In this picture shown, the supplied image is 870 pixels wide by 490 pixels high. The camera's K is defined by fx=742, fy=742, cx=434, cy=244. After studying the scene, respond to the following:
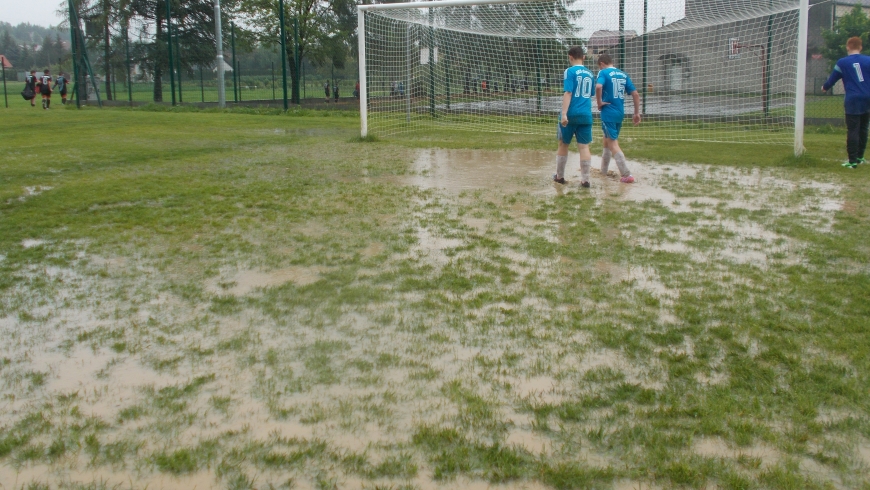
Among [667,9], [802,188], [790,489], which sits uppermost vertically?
[667,9]

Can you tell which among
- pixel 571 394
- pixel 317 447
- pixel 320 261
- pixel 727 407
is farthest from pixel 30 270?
pixel 727 407

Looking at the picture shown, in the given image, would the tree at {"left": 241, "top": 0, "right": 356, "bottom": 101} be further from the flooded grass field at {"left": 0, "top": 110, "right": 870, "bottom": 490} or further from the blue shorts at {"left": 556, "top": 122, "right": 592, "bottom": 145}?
the flooded grass field at {"left": 0, "top": 110, "right": 870, "bottom": 490}

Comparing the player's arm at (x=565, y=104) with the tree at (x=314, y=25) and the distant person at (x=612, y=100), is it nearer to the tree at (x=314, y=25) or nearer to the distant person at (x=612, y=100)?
the distant person at (x=612, y=100)

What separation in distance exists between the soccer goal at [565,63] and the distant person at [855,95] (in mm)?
3961

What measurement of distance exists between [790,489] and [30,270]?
5191 mm

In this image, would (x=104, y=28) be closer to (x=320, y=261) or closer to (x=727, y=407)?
(x=320, y=261)

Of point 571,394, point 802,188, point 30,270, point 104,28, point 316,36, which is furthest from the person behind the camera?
point 316,36

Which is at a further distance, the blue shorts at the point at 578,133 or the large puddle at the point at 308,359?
the blue shorts at the point at 578,133

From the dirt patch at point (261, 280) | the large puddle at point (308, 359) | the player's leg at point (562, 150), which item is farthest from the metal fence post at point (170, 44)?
the dirt patch at point (261, 280)

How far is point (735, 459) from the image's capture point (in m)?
2.82

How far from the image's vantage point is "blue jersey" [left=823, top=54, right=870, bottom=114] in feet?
34.3

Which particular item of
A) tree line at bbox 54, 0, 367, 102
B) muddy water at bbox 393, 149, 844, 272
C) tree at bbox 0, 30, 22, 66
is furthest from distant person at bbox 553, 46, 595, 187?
tree at bbox 0, 30, 22, 66

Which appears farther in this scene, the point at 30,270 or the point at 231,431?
the point at 30,270

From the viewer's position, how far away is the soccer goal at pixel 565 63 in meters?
15.8
